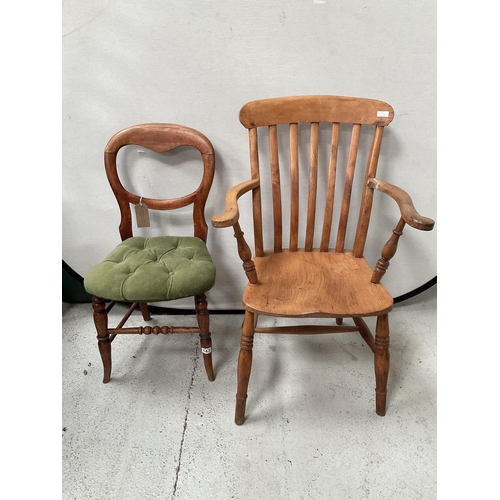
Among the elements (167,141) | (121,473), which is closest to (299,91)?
(167,141)

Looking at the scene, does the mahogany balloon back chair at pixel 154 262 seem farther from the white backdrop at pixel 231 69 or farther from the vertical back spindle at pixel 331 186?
the vertical back spindle at pixel 331 186

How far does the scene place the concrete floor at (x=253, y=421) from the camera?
1208 millimetres

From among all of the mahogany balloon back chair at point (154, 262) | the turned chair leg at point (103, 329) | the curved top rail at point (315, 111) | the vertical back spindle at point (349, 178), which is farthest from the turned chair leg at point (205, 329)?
the curved top rail at point (315, 111)

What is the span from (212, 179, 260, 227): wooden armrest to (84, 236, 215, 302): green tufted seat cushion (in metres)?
0.28

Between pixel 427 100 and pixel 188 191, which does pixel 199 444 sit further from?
pixel 427 100

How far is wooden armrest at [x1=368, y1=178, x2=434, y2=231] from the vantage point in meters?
1.08

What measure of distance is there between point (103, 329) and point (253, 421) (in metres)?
0.69

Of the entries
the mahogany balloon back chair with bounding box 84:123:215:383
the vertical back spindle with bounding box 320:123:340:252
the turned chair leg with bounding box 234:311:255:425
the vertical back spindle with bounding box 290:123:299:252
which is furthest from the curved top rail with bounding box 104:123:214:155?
the turned chair leg with bounding box 234:311:255:425

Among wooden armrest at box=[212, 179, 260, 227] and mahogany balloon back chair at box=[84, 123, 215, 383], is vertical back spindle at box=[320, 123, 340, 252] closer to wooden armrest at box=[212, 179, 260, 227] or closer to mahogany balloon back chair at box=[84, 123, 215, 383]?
wooden armrest at box=[212, 179, 260, 227]

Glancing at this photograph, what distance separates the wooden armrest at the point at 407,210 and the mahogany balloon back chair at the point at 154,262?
0.69 metres

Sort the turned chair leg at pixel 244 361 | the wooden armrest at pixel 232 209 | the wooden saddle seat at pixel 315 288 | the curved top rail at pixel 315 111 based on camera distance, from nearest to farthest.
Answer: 1. the wooden armrest at pixel 232 209
2. the wooden saddle seat at pixel 315 288
3. the turned chair leg at pixel 244 361
4. the curved top rail at pixel 315 111

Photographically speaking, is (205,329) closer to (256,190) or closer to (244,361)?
(244,361)

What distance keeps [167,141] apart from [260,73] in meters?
0.48

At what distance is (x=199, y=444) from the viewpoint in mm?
1331
